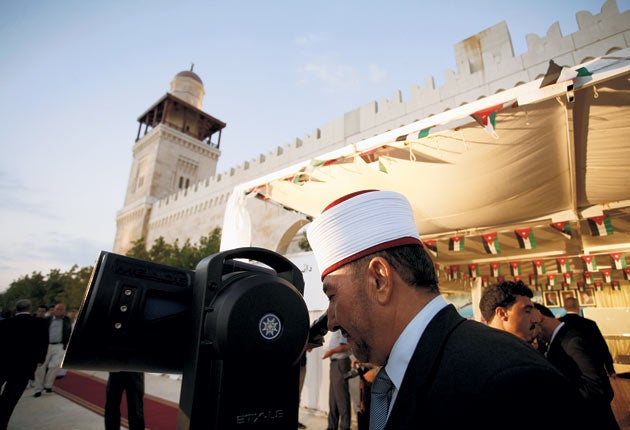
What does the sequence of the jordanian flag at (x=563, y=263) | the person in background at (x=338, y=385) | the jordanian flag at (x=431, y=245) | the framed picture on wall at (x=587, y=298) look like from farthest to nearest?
the framed picture on wall at (x=587, y=298), the jordanian flag at (x=563, y=263), the jordanian flag at (x=431, y=245), the person in background at (x=338, y=385)

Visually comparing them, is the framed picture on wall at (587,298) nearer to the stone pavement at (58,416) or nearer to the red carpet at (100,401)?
the stone pavement at (58,416)

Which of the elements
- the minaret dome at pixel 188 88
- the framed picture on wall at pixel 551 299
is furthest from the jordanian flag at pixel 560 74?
the minaret dome at pixel 188 88

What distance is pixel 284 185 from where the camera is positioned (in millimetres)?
4777

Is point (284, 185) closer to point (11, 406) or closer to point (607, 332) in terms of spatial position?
point (11, 406)

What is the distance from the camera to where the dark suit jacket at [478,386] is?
1.78 ft

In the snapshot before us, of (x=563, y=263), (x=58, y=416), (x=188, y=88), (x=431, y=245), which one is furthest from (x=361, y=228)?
(x=188, y=88)

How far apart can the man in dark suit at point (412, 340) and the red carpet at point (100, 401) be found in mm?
4928

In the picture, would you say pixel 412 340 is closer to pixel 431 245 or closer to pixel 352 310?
pixel 352 310

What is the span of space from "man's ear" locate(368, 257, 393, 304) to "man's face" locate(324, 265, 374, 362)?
0.11 ft

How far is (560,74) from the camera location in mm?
2506

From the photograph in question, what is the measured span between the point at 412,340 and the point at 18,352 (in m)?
6.14

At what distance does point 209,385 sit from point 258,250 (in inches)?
14.5

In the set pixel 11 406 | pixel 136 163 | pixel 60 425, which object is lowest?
A: pixel 60 425

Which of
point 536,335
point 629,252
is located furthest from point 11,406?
point 629,252
